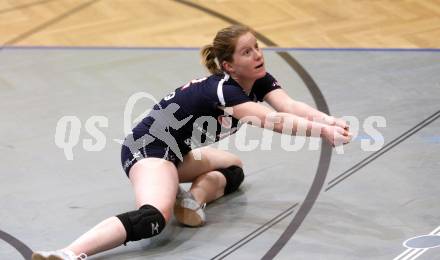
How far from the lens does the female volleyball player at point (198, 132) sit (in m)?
3.53

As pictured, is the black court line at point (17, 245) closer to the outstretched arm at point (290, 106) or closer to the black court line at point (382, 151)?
the outstretched arm at point (290, 106)

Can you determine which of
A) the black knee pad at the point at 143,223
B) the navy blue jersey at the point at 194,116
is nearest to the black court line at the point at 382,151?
the navy blue jersey at the point at 194,116

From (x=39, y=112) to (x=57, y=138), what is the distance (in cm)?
36

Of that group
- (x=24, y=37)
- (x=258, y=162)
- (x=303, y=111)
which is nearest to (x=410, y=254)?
(x=303, y=111)

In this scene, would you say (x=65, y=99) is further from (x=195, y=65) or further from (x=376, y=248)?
(x=376, y=248)

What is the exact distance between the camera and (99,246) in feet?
11.4

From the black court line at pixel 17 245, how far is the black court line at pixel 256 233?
29.5 inches

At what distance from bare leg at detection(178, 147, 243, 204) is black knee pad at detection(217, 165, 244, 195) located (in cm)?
2

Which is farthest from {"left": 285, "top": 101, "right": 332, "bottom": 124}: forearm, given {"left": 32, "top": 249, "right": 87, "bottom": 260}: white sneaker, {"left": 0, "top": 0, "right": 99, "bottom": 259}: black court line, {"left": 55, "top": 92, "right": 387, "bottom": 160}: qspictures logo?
{"left": 0, "top": 0, "right": 99, "bottom": 259}: black court line

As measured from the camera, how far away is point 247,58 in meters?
3.71

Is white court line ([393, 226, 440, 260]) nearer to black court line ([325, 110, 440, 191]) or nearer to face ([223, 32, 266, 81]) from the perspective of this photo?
black court line ([325, 110, 440, 191])

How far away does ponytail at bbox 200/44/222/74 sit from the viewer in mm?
3818

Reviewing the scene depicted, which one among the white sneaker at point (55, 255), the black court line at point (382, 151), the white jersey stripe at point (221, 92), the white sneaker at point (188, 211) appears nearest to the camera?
the white sneaker at point (55, 255)

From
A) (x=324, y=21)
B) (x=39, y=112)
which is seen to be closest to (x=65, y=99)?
(x=39, y=112)
